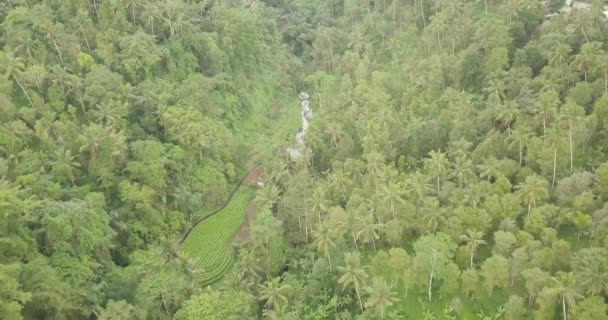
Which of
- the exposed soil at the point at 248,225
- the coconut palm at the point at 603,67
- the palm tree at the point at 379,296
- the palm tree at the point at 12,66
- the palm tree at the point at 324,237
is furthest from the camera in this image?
the exposed soil at the point at 248,225

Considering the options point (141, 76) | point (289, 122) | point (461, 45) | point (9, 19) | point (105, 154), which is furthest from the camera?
point (289, 122)

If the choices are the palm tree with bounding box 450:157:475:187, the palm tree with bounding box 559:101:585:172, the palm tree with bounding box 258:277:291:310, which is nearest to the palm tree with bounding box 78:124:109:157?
the palm tree with bounding box 258:277:291:310

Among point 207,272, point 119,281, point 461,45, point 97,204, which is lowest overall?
point 207,272

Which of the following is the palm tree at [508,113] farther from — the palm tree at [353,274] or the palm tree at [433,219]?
the palm tree at [353,274]

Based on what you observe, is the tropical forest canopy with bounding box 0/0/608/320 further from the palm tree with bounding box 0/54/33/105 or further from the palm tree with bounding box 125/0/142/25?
the palm tree with bounding box 0/54/33/105

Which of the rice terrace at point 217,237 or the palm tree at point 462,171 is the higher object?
the palm tree at point 462,171

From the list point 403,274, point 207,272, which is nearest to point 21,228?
point 207,272

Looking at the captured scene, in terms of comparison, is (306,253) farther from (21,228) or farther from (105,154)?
(21,228)

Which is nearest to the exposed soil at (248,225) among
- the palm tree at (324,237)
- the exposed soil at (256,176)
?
the exposed soil at (256,176)
